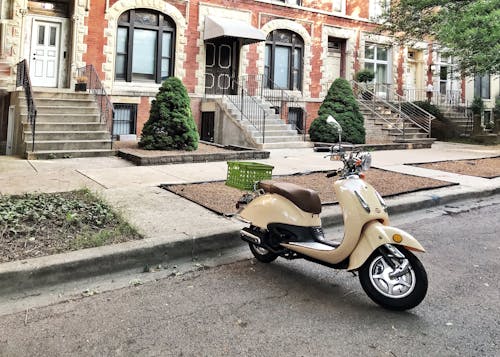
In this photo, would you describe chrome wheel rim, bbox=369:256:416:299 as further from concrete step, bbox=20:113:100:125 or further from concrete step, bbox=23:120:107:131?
concrete step, bbox=20:113:100:125

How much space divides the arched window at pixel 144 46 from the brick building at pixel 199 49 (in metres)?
0.04

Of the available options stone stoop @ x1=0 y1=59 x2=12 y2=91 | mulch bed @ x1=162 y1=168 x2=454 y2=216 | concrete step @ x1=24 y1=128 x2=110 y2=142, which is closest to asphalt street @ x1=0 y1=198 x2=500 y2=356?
mulch bed @ x1=162 y1=168 x2=454 y2=216

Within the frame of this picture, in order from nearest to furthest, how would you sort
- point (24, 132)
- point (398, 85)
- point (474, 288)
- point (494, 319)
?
point (494, 319), point (474, 288), point (24, 132), point (398, 85)

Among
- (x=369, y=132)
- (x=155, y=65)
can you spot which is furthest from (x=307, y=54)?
(x=155, y=65)

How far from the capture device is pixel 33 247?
14.7 feet

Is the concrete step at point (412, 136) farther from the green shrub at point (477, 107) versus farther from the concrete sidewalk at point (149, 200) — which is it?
the green shrub at point (477, 107)

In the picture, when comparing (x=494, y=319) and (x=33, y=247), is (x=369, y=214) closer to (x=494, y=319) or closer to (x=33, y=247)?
Answer: (x=494, y=319)

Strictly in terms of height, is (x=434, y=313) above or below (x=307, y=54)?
below

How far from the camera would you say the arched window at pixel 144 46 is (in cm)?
1623

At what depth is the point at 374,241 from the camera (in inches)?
144

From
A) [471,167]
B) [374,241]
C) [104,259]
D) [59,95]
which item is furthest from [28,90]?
[471,167]

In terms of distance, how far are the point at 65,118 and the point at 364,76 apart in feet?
45.0

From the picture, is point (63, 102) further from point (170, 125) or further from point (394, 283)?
point (394, 283)

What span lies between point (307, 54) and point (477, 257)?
1634 centimetres
